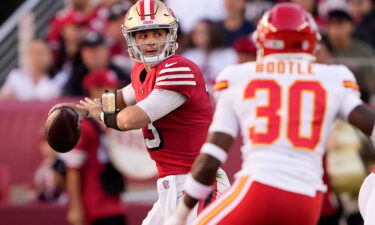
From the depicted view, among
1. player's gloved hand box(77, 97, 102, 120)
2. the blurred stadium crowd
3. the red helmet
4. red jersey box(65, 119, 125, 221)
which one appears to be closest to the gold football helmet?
player's gloved hand box(77, 97, 102, 120)

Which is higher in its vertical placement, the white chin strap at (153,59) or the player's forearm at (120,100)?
the white chin strap at (153,59)

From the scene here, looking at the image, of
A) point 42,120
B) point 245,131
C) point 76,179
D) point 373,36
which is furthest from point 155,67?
point 373,36

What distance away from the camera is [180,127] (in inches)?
229

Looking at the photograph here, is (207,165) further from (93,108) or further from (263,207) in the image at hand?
(93,108)

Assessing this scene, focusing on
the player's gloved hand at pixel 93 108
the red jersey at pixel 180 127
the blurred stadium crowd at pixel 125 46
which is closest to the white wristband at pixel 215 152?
the red jersey at pixel 180 127

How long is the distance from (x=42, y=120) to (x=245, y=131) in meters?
5.15

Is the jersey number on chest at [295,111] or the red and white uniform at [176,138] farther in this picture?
the red and white uniform at [176,138]

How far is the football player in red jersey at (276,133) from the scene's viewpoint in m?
4.64

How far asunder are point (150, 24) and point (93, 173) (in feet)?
8.50

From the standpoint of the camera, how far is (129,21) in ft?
19.7

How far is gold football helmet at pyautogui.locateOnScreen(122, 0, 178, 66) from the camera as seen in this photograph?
5.90m

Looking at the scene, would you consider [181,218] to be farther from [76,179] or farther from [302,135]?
[76,179]

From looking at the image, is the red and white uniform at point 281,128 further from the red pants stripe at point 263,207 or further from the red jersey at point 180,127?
the red jersey at point 180,127

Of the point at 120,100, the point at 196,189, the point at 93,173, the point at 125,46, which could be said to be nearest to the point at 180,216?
the point at 196,189
